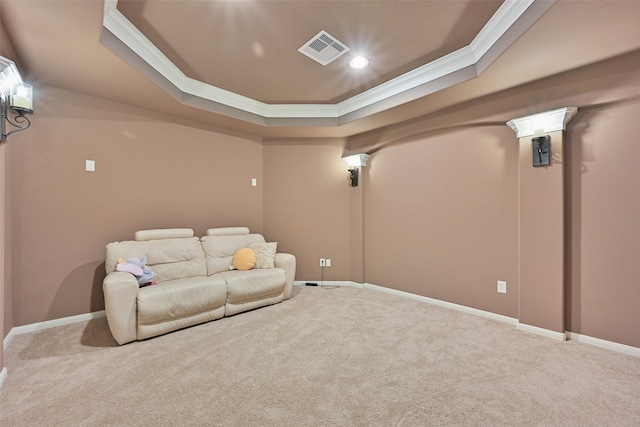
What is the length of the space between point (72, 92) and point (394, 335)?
160 inches

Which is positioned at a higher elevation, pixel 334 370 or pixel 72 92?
pixel 72 92

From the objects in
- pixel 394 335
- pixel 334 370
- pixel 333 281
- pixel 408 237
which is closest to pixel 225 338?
pixel 334 370

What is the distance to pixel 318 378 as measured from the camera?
1.95m

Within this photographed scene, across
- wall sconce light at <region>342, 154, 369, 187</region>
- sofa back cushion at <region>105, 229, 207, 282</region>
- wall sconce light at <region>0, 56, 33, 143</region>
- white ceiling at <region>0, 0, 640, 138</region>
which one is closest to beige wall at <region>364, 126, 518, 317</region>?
wall sconce light at <region>342, 154, 369, 187</region>

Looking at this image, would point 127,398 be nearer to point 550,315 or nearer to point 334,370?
point 334,370

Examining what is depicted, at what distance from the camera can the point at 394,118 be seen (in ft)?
12.2

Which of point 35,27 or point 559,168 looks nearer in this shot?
point 35,27

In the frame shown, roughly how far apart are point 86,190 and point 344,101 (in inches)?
126

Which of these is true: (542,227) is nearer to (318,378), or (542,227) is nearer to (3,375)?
(318,378)

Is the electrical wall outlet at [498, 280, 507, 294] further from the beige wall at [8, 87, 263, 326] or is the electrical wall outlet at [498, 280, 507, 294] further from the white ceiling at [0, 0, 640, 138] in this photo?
the beige wall at [8, 87, 263, 326]

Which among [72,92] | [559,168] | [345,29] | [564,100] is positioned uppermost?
[345,29]

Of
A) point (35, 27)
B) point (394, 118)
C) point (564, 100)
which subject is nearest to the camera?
point (35, 27)

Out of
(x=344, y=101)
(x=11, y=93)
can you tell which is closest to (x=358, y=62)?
(x=344, y=101)

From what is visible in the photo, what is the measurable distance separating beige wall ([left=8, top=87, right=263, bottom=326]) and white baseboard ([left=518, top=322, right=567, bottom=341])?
3.94m
